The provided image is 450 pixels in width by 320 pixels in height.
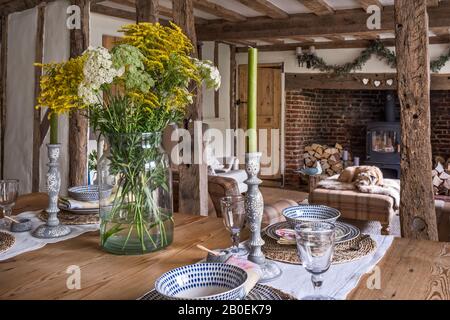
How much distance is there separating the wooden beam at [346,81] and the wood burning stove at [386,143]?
1.11 feet

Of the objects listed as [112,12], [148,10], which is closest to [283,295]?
[148,10]

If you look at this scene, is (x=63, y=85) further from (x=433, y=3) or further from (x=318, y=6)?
(x=433, y=3)

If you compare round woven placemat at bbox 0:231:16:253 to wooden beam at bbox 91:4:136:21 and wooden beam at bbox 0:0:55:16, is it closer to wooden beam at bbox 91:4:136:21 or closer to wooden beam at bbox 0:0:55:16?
wooden beam at bbox 0:0:55:16

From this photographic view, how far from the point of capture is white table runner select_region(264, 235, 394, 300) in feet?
3.38

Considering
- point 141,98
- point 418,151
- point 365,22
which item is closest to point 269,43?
point 365,22

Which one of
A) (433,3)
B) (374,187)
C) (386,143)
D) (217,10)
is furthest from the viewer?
(386,143)

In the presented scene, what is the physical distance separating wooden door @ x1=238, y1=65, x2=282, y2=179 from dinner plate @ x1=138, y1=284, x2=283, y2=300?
21.3ft

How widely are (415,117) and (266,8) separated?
130 inches

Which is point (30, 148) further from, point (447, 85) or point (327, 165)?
point (447, 85)

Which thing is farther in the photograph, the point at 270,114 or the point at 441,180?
the point at 270,114

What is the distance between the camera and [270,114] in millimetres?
7555

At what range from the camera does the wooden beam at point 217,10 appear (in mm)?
4820

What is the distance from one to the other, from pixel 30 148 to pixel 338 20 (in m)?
3.68

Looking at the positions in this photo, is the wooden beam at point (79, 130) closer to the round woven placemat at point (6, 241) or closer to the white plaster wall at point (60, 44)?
the white plaster wall at point (60, 44)
